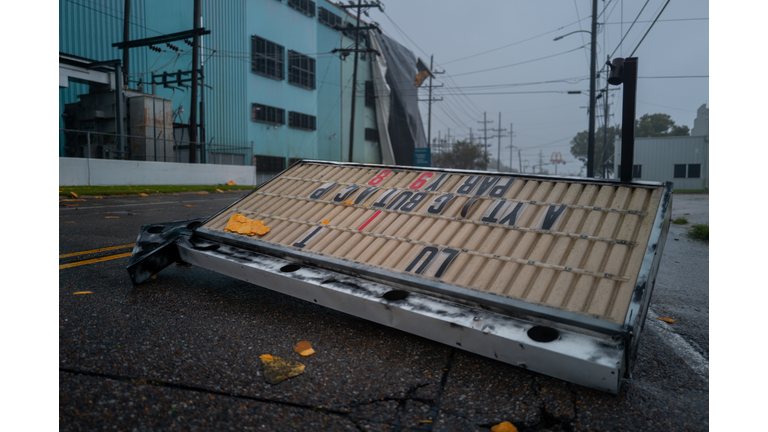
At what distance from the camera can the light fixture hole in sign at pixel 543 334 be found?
2.14 meters

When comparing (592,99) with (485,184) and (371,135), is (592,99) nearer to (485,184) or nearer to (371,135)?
(485,184)

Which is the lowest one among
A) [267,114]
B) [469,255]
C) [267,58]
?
[469,255]

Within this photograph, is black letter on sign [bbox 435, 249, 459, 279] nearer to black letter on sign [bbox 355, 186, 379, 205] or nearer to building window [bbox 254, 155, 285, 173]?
black letter on sign [bbox 355, 186, 379, 205]

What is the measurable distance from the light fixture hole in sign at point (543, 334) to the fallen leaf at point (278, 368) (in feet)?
4.09

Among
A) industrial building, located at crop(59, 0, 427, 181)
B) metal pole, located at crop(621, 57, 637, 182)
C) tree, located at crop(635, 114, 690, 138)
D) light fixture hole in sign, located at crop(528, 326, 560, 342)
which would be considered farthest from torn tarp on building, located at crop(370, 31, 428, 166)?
tree, located at crop(635, 114, 690, 138)

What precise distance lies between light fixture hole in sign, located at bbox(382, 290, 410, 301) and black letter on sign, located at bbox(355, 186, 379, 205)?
1440 mm

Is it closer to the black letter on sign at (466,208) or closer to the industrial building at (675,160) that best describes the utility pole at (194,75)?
the black letter on sign at (466,208)

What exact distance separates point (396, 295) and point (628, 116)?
8.10ft

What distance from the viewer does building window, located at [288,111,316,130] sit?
3012cm

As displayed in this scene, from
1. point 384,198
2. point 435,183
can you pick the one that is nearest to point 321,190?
point 384,198

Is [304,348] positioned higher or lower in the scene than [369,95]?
lower

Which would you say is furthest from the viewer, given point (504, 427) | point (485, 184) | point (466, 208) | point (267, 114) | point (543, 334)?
point (267, 114)

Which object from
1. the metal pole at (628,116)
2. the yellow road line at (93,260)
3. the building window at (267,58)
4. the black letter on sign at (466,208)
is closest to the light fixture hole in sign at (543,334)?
the black letter on sign at (466,208)

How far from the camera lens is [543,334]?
2.20 metres
